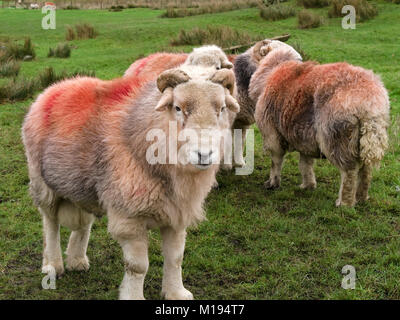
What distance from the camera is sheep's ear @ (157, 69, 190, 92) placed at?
3754 mm

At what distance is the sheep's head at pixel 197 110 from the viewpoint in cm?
357

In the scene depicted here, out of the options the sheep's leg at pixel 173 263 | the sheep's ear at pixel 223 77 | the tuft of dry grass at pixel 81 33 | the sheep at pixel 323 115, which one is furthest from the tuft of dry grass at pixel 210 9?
the sheep's ear at pixel 223 77

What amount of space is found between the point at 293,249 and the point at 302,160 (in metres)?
1.90

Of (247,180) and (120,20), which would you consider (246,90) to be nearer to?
(247,180)

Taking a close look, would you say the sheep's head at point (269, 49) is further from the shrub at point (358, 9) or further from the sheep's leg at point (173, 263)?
the shrub at point (358, 9)

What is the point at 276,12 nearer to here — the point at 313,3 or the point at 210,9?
the point at 313,3

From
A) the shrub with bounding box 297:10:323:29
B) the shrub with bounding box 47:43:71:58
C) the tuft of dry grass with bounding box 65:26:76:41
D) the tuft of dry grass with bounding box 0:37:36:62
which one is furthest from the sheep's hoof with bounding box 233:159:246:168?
the tuft of dry grass with bounding box 65:26:76:41

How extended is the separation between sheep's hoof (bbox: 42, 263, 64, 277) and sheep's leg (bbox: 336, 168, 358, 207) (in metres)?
3.35

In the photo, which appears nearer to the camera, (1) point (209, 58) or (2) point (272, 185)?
(1) point (209, 58)

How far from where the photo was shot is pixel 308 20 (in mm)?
19469

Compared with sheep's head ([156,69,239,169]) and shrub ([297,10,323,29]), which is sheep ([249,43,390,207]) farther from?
shrub ([297,10,323,29])

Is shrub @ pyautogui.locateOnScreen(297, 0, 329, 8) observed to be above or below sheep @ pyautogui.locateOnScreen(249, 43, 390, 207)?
above

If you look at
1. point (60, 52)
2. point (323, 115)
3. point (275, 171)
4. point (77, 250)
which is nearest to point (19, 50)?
point (60, 52)

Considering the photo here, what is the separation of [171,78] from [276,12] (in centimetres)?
Answer: 1857
